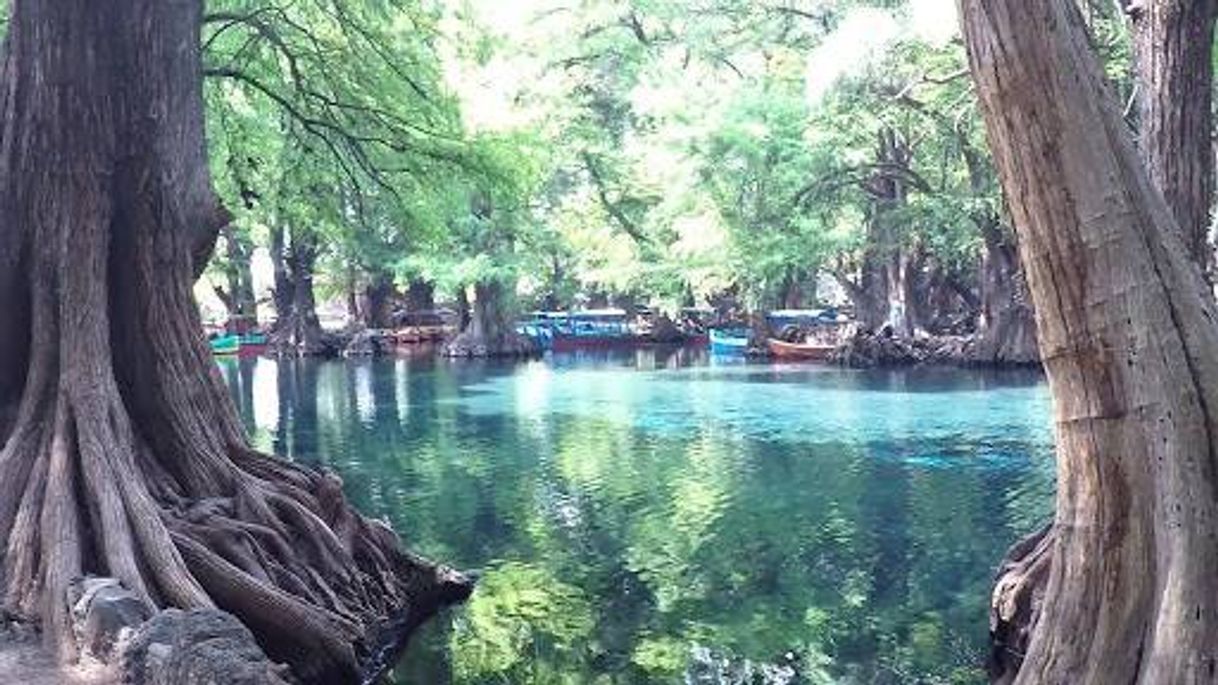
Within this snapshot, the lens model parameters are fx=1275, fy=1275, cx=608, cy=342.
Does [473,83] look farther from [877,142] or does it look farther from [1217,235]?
[877,142]

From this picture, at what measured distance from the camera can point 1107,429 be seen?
522 centimetres

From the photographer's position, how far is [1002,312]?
33438mm

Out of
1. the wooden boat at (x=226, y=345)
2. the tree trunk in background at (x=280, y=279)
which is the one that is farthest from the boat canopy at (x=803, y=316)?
the wooden boat at (x=226, y=345)

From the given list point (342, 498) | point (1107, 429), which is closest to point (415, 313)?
point (342, 498)

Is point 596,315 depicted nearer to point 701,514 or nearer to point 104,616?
point 701,514

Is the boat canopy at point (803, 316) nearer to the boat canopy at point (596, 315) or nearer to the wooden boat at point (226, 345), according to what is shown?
the boat canopy at point (596, 315)

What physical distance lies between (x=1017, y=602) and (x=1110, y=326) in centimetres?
359

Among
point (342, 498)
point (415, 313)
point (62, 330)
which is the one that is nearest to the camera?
point (62, 330)

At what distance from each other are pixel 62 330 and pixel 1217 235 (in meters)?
13.3

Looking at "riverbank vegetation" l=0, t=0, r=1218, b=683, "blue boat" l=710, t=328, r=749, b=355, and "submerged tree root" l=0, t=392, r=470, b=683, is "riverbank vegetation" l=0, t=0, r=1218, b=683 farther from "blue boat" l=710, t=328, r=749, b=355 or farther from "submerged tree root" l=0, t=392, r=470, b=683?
"blue boat" l=710, t=328, r=749, b=355

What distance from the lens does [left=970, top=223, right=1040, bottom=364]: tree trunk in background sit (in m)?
32.1

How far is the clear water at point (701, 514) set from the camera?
30.9ft

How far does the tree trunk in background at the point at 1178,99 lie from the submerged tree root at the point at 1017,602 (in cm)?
218

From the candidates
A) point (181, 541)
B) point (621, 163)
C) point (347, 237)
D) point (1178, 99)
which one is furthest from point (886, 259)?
point (181, 541)
